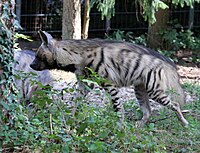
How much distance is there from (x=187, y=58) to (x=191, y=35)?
188cm

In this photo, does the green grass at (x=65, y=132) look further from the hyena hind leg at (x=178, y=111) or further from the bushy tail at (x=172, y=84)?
the bushy tail at (x=172, y=84)

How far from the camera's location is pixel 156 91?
602cm

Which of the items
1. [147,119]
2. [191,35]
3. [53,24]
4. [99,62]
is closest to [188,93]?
[147,119]

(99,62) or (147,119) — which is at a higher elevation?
(99,62)

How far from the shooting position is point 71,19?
9875 millimetres

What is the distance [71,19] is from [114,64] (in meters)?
4.07

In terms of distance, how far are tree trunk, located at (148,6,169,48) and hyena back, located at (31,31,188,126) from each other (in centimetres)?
650

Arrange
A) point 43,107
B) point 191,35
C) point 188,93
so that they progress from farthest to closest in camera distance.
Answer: point 191,35, point 188,93, point 43,107

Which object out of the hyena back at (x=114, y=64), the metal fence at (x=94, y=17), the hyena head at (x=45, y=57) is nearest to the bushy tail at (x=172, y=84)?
the hyena back at (x=114, y=64)

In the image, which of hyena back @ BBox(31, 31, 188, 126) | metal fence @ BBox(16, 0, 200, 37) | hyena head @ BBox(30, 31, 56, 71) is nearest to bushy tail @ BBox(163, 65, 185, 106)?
hyena back @ BBox(31, 31, 188, 126)

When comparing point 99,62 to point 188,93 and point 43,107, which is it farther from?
point 188,93

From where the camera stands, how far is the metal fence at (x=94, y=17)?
14.2 meters

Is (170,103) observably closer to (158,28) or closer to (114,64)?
(114,64)

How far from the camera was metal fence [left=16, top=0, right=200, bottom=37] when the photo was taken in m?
14.2
